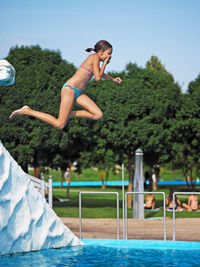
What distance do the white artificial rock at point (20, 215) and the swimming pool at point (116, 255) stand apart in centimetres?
23

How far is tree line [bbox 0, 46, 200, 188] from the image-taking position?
2198cm

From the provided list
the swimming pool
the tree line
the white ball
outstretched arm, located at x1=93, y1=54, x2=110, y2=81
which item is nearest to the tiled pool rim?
the swimming pool

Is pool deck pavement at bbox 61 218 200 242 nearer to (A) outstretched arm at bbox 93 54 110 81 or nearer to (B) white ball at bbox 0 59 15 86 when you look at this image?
(B) white ball at bbox 0 59 15 86

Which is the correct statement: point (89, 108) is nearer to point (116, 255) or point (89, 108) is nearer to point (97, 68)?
point (97, 68)

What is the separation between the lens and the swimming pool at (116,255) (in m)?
10.1

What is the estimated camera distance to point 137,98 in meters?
23.1

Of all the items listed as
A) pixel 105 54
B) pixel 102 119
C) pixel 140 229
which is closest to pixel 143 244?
pixel 140 229

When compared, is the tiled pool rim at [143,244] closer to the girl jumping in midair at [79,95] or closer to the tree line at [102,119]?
the girl jumping in midair at [79,95]

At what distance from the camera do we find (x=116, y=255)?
36.5 feet

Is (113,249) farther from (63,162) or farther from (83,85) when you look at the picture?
(63,162)

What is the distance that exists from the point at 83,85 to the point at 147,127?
1334 cm

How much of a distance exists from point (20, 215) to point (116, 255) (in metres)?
2.21

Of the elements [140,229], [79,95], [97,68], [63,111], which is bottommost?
[140,229]

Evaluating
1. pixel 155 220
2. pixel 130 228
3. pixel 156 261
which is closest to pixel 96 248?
pixel 156 261
